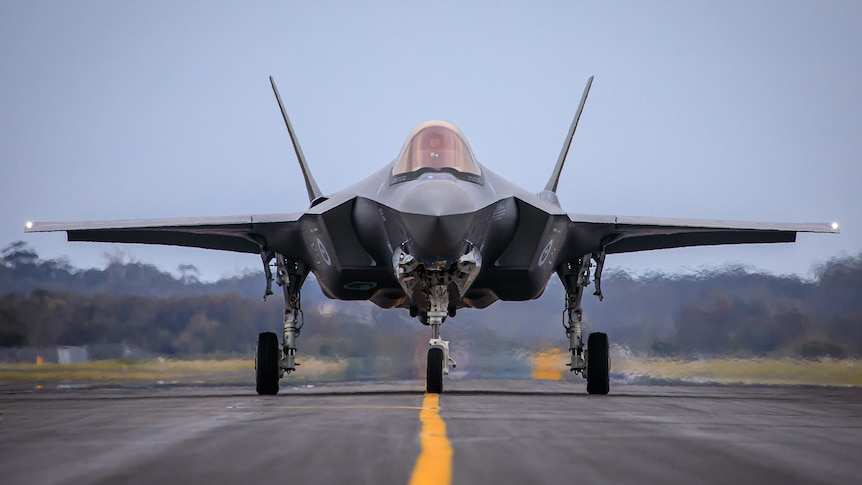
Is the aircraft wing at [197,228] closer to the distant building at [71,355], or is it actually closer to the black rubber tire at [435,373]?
the black rubber tire at [435,373]

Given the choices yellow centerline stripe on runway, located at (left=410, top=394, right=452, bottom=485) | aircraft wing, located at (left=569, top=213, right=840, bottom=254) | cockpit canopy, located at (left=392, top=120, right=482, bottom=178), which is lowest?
yellow centerline stripe on runway, located at (left=410, top=394, right=452, bottom=485)

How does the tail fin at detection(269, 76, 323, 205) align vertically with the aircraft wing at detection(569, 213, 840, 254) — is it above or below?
above

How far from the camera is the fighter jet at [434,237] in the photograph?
11.8m

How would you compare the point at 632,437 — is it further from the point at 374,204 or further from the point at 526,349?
the point at 526,349

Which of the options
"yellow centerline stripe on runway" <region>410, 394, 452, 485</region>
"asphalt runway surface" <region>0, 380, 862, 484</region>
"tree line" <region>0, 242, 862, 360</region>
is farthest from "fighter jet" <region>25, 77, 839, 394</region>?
"yellow centerline stripe on runway" <region>410, 394, 452, 485</region>

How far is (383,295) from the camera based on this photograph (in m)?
14.8

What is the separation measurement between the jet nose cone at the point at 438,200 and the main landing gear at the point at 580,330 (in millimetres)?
3910

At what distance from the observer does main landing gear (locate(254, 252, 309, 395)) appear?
46.7ft

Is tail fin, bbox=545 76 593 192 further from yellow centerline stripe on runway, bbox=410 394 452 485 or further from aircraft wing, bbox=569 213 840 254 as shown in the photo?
yellow centerline stripe on runway, bbox=410 394 452 485

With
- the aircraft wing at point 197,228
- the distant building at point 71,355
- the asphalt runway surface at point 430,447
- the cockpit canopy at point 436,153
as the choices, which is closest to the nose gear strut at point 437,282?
the cockpit canopy at point 436,153

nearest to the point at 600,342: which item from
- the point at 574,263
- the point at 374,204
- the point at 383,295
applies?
the point at 574,263

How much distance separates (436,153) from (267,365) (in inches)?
150

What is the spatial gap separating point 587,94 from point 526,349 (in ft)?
20.1

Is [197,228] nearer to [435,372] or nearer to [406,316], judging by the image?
[435,372]
